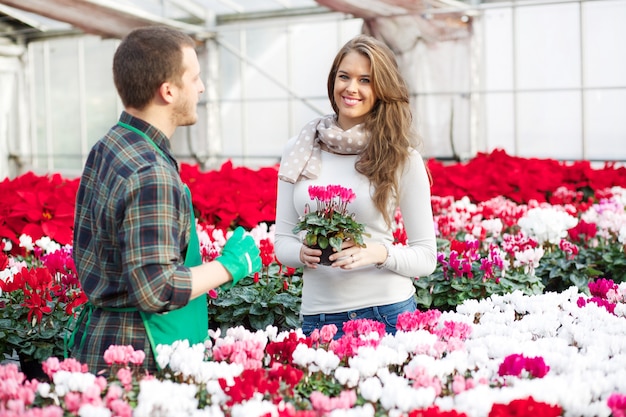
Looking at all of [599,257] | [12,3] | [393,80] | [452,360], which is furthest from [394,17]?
[452,360]

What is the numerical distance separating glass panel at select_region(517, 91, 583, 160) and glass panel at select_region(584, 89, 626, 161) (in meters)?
0.13

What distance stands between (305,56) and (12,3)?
4.36m

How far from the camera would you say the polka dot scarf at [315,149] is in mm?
2744

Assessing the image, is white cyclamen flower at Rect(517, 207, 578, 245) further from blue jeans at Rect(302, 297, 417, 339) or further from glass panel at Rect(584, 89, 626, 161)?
glass panel at Rect(584, 89, 626, 161)

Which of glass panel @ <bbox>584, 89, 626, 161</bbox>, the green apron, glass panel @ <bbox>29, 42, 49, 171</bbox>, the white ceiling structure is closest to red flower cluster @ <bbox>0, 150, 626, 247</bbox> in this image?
the green apron

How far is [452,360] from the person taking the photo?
1992 mm

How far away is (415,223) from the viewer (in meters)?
2.72

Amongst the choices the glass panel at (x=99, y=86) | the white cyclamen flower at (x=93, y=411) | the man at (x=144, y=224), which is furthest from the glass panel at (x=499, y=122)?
the white cyclamen flower at (x=93, y=411)

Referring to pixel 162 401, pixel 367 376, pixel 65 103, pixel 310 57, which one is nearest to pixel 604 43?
pixel 310 57

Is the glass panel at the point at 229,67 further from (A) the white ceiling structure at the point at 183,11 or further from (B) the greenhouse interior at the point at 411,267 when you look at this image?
(B) the greenhouse interior at the point at 411,267

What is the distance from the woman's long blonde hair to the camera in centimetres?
267

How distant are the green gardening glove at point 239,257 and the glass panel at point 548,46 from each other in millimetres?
10058

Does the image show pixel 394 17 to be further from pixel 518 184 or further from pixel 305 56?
pixel 518 184

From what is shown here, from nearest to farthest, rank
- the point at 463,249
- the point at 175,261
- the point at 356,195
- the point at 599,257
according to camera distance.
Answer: the point at 175,261 < the point at 356,195 < the point at 463,249 < the point at 599,257
